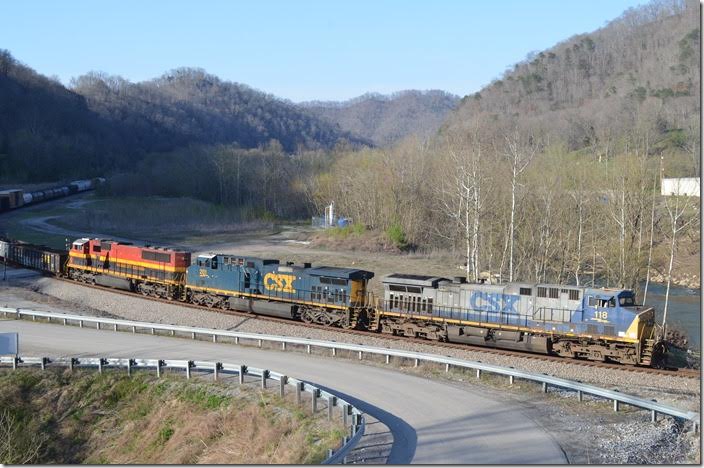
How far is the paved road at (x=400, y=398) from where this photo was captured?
51.3 ft

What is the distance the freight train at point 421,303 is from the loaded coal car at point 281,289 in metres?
0.05

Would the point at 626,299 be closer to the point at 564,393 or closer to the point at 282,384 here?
the point at 564,393

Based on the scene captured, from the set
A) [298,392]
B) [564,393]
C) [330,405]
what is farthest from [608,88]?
[330,405]

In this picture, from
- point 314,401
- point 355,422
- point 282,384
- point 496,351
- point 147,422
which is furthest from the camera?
point 496,351

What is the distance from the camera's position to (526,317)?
1075 inches

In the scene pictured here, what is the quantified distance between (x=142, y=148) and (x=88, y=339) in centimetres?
14969

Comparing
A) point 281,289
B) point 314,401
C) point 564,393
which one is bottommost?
point 564,393

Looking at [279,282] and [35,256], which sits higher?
[35,256]

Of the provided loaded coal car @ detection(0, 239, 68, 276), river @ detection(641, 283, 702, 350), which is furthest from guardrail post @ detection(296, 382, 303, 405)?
loaded coal car @ detection(0, 239, 68, 276)

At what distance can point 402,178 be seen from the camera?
69.4m

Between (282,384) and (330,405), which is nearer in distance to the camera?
(330,405)

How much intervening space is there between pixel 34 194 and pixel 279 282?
237ft

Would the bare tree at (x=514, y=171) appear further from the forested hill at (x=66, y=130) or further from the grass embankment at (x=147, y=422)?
the forested hill at (x=66, y=130)

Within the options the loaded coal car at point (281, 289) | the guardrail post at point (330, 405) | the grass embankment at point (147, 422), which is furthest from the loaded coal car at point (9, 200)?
the guardrail post at point (330, 405)
